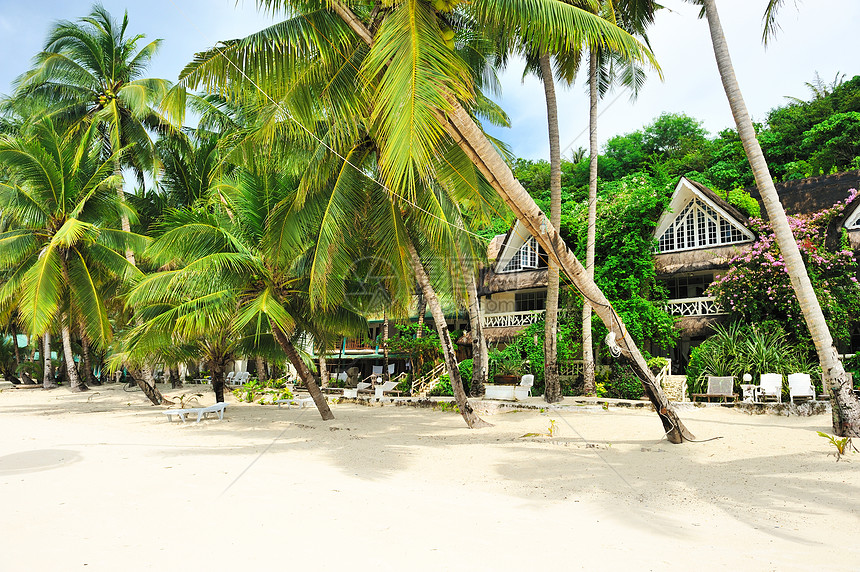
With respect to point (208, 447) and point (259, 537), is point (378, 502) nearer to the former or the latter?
point (259, 537)

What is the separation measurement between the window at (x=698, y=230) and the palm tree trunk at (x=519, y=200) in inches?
483

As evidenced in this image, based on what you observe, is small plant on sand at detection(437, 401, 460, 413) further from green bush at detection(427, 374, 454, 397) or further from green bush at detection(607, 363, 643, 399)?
green bush at detection(607, 363, 643, 399)

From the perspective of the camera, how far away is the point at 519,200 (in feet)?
24.1

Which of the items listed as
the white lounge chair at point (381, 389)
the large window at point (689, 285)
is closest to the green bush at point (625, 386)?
the large window at point (689, 285)

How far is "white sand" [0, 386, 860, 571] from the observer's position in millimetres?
4094

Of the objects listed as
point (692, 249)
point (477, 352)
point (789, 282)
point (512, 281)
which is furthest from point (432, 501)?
point (512, 281)

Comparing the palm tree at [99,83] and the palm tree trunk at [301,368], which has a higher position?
the palm tree at [99,83]

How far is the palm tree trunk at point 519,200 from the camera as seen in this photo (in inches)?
272

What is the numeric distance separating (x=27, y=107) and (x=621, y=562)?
934 inches

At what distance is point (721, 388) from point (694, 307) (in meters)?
4.94

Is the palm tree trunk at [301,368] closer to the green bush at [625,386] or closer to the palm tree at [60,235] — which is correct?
the palm tree at [60,235]

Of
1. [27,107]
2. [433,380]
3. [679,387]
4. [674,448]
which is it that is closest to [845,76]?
[679,387]

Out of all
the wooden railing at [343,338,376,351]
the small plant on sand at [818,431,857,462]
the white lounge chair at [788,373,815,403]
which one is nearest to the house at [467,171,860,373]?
the white lounge chair at [788,373,815,403]

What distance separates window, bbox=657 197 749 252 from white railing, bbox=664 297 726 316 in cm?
222
